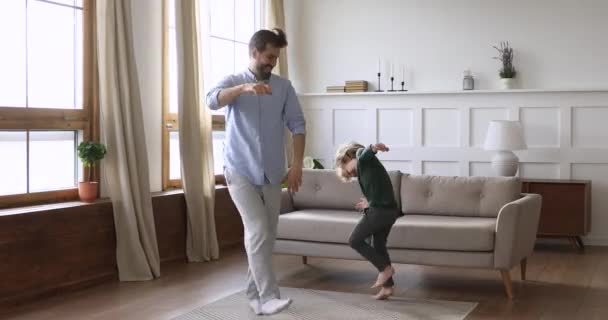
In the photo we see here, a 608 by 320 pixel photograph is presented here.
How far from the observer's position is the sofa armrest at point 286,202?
19.3 feet

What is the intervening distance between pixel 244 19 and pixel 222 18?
447mm

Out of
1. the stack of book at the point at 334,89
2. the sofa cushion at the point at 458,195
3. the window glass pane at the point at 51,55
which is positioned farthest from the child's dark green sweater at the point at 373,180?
the stack of book at the point at 334,89

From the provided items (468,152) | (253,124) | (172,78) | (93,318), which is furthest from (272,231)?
(468,152)

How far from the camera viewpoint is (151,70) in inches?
237

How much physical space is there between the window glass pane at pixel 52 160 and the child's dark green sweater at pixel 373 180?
2056 millimetres

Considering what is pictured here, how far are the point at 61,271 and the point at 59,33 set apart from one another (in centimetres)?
163

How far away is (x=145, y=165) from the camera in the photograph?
17.9ft

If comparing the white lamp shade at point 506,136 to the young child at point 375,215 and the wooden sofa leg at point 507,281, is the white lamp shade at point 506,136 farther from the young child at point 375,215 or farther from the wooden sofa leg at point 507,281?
the young child at point 375,215

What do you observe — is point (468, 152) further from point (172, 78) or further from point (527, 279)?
point (172, 78)

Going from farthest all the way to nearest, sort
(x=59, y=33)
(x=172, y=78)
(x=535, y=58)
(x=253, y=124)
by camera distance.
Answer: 1. (x=535, y=58)
2. (x=172, y=78)
3. (x=59, y=33)
4. (x=253, y=124)

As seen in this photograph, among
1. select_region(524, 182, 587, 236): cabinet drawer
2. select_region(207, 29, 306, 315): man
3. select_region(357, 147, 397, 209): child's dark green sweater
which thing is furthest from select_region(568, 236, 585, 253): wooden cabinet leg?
select_region(207, 29, 306, 315): man

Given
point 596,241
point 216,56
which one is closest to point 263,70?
point 216,56

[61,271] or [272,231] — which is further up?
[272,231]

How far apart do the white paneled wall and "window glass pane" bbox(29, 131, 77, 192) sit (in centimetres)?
324
